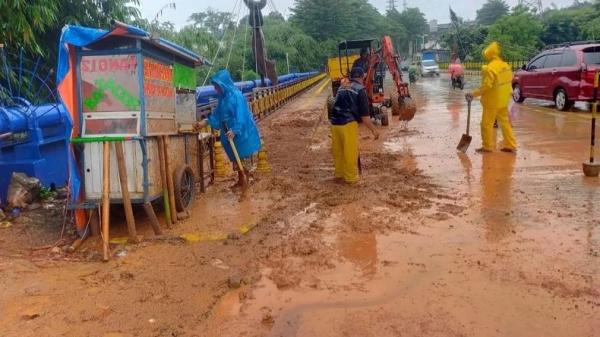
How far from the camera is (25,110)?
6883 mm

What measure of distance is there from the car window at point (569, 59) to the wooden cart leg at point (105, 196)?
502 inches

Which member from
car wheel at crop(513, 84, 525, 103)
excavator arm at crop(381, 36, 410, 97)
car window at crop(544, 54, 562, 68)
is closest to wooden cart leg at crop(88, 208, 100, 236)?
excavator arm at crop(381, 36, 410, 97)

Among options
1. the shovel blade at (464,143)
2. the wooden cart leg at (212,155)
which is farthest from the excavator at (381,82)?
the wooden cart leg at (212,155)

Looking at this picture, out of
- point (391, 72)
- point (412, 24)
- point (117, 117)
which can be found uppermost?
point (412, 24)

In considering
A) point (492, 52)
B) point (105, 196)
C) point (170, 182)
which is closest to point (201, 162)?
point (170, 182)

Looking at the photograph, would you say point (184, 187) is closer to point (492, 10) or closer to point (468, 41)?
point (468, 41)

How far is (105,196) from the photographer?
5.05m

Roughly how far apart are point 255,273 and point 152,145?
6.53 ft

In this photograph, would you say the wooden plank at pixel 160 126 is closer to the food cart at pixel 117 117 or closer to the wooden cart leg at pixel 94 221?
the food cart at pixel 117 117

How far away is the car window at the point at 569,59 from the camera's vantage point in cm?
1410

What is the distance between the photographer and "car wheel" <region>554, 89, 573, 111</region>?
47.7ft

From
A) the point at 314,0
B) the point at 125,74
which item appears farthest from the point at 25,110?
the point at 314,0

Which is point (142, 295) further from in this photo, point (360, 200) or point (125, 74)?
point (360, 200)

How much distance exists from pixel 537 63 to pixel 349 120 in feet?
35.6
